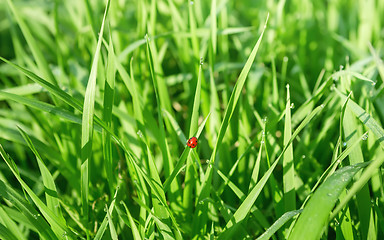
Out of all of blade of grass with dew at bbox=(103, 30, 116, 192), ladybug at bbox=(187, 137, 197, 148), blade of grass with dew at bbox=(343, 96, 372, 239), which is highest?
blade of grass with dew at bbox=(103, 30, 116, 192)

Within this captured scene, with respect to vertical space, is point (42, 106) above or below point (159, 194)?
above

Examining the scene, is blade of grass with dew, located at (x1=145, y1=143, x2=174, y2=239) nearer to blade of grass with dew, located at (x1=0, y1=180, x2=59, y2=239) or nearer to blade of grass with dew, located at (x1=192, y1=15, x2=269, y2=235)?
blade of grass with dew, located at (x1=192, y1=15, x2=269, y2=235)

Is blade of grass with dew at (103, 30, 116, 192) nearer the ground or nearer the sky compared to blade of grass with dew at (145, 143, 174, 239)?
nearer the sky

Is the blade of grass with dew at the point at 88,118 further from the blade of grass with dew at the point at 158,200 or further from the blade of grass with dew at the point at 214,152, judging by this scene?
the blade of grass with dew at the point at 214,152

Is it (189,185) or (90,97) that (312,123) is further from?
(90,97)

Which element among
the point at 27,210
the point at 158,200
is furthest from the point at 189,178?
the point at 27,210

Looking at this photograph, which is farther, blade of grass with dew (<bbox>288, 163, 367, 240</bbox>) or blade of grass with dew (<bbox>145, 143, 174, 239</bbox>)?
blade of grass with dew (<bbox>145, 143, 174, 239</bbox>)

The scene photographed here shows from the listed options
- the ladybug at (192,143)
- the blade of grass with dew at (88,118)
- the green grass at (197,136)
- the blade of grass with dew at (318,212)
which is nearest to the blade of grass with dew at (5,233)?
the green grass at (197,136)

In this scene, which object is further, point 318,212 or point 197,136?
point 197,136

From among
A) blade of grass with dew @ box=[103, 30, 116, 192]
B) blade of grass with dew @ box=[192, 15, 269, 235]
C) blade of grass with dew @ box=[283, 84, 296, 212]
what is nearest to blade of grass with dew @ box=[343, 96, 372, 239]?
blade of grass with dew @ box=[283, 84, 296, 212]

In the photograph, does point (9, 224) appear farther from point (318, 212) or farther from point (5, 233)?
point (318, 212)
